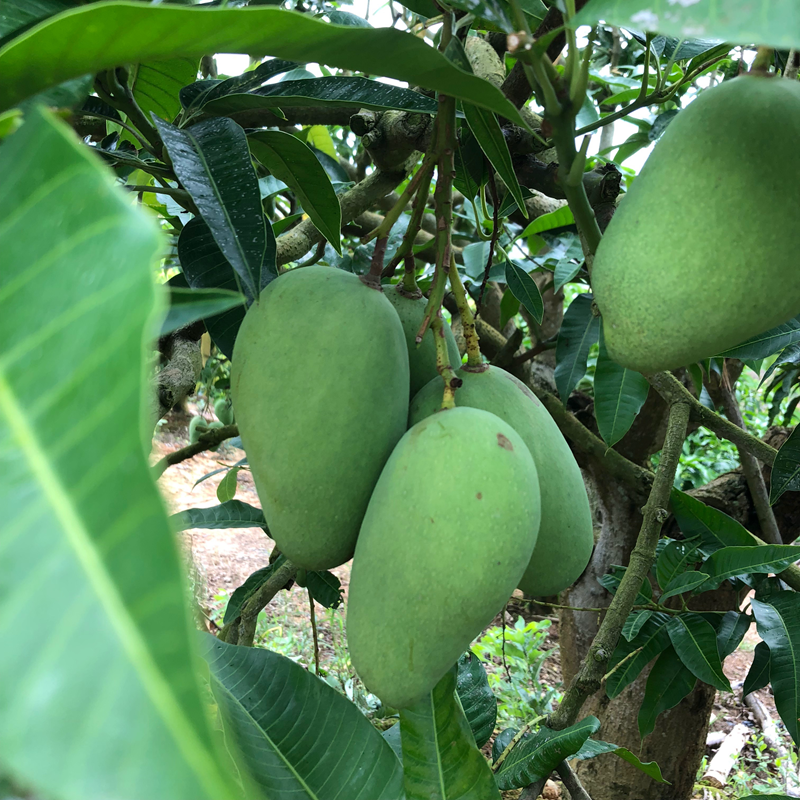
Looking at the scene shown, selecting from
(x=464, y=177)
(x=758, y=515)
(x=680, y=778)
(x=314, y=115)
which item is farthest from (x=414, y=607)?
(x=680, y=778)

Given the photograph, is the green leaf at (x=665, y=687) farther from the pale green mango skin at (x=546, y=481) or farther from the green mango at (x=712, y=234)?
the green mango at (x=712, y=234)

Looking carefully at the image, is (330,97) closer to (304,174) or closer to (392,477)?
(304,174)

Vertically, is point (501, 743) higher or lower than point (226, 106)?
lower

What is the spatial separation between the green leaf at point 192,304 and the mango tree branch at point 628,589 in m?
0.81

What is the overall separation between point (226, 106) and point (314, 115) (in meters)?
0.50

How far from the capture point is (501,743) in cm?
111

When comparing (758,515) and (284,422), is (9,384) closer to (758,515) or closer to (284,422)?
(284,422)

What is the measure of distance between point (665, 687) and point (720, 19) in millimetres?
1223

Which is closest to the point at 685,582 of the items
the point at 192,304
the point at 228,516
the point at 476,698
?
the point at 476,698

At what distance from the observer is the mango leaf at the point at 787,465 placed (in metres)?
1.08

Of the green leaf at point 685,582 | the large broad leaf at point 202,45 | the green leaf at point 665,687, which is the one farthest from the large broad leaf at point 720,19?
the green leaf at point 665,687

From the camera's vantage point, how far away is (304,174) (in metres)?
0.68

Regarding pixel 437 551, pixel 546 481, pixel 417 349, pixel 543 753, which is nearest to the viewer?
pixel 437 551

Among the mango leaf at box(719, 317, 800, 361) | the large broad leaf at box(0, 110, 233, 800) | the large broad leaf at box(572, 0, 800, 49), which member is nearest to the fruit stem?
the large broad leaf at box(572, 0, 800, 49)
